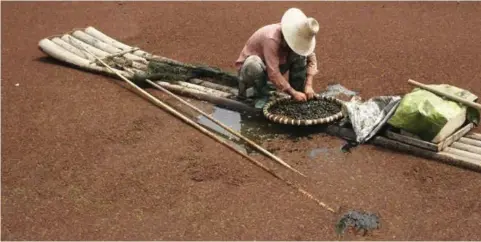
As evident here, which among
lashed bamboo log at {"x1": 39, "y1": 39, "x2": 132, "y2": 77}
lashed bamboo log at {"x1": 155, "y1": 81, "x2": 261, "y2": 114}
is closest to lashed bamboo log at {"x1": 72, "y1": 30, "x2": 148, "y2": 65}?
lashed bamboo log at {"x1": 39, "y1": 39, "x2": 132, "y2": 77}

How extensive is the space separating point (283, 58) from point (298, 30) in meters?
0.40

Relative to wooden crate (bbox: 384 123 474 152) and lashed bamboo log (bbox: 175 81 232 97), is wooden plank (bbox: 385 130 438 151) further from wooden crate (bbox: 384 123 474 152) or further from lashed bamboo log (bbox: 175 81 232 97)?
lashed bamboo log (bbox: 175 81 232 97)

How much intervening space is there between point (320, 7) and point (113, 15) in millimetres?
3189

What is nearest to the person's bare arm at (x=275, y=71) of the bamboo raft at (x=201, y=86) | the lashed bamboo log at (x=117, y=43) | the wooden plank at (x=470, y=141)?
the bamboo raft at (x=201, y=86)

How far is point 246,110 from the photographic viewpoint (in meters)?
5.35

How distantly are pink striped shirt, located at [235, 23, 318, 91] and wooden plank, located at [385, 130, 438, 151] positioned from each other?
977mm

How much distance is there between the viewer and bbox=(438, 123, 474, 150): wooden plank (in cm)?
432

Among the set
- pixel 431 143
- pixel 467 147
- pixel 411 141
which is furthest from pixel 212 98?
pixel 467 147

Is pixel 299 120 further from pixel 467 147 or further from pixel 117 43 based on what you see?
pixel 117 43

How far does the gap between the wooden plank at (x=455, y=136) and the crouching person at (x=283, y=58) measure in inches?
48.1

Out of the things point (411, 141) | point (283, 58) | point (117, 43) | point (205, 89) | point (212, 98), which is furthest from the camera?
point (117, 43)

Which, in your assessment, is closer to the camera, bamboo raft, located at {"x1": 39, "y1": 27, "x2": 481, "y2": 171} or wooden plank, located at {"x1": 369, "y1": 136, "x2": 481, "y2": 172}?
wooden plank, located at {"x1": 369, "y1": 136, "x2": 481, "y2": 172}

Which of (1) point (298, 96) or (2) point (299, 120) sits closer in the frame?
(2) point (299, 120)

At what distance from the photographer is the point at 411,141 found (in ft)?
14.4
